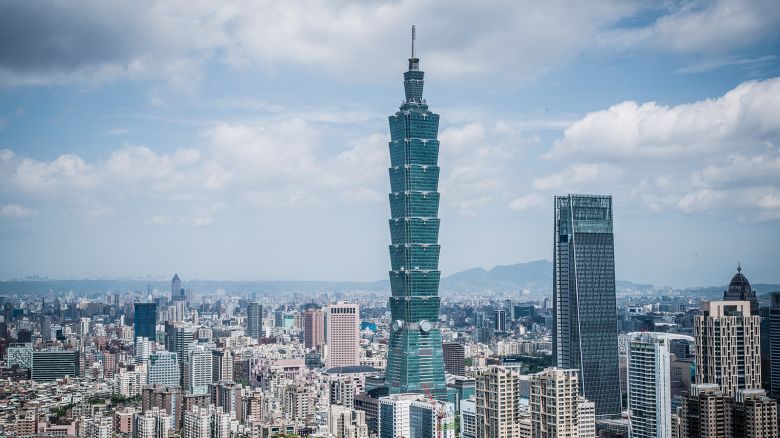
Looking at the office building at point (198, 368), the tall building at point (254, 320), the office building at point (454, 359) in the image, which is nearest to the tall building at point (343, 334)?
the office building at point (454, 359)

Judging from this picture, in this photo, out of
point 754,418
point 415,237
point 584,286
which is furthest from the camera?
point 415,237

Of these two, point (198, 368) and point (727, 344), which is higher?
point (727, 344)

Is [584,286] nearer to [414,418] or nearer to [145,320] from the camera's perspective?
[414,418]

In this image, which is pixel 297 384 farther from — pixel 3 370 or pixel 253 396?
pixel 3 370

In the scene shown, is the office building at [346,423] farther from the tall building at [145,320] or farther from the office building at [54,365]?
the tall building at [145,320]

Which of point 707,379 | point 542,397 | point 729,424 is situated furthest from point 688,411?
point 707,379

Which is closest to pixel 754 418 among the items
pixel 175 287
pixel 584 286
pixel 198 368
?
pixel 584 286
